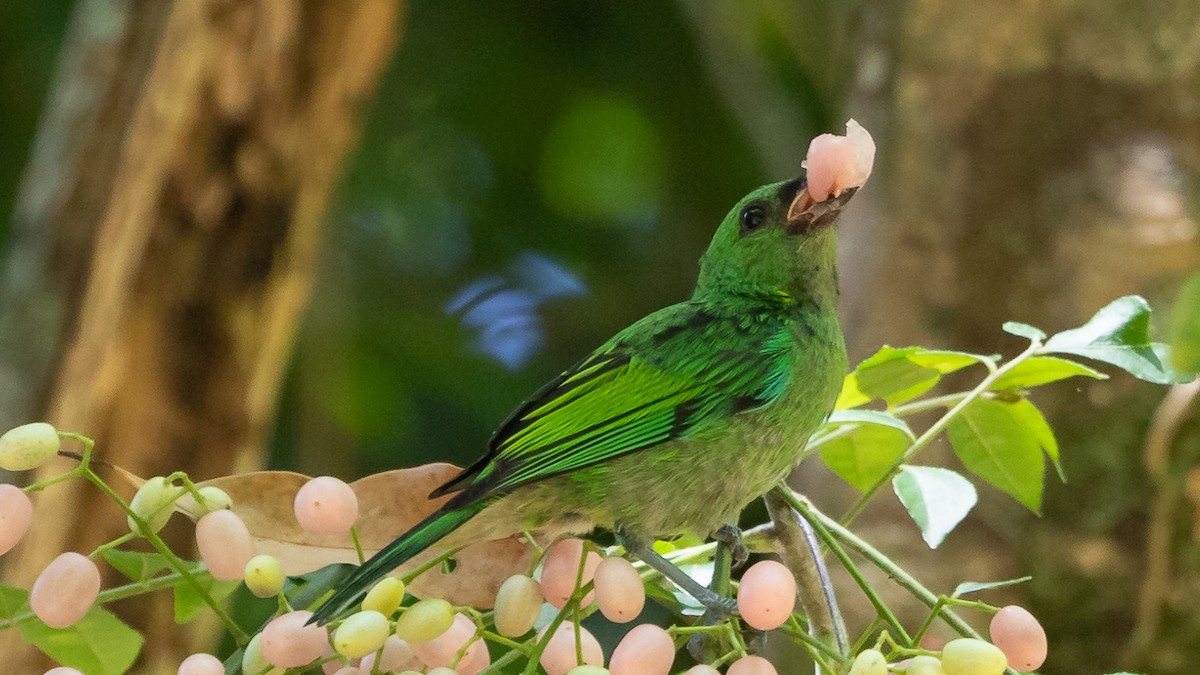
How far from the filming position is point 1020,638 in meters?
1.21

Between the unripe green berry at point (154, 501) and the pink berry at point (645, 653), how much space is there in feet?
1.41

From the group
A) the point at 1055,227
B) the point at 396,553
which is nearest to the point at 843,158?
the point at 396,553

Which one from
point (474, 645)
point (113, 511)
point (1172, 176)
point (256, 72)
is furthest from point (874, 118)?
point (113, 511)

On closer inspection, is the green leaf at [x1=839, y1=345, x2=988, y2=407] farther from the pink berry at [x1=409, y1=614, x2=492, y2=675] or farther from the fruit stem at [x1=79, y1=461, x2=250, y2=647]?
the fruit stem at [x1=79, y1=461, x2=250, y2=647]

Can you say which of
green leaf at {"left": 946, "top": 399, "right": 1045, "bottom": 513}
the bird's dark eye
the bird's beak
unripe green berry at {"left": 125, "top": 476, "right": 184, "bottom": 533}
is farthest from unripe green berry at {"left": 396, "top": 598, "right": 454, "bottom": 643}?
the bird's dark eye

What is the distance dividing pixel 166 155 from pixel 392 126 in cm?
199

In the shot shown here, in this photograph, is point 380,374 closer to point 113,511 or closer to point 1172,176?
point 113,511

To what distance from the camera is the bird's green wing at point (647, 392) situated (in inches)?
64.0

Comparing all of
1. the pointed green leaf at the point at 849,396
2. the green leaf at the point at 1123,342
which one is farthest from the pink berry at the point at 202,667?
the green leaf at the point at 1123,342

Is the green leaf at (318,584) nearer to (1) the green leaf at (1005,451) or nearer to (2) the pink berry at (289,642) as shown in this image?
(2) the pink berry at (289,642)

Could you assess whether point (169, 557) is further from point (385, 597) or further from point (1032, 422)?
point (1032, 422)

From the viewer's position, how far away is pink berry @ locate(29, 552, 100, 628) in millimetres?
1150

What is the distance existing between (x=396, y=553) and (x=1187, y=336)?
2.83 ft

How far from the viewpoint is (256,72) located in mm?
2922
